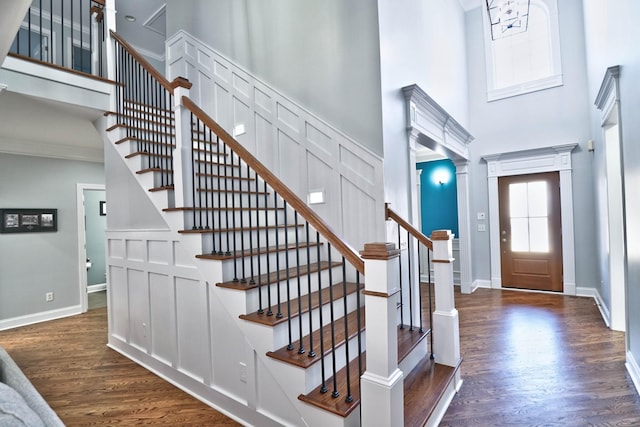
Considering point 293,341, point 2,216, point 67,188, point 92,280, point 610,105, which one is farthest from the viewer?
point 92,280

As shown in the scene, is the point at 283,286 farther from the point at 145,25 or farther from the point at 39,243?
the point at 145,25

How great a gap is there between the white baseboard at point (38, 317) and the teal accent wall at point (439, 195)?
6.15 meters

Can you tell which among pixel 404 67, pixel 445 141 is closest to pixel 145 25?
pixel 404 67

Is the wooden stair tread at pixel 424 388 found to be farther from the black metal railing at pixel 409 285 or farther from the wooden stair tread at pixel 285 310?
the wooden stair tread at pixel 285 310

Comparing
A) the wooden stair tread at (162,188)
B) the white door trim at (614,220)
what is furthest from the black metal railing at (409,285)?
the white door trim at (614,220)

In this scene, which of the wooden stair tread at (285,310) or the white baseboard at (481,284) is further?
the white baseboard at (481,284)

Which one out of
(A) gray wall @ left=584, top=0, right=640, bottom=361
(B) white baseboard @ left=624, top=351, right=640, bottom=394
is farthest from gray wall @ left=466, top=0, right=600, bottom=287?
(B) white baseboard @ left=624, top=351, right=640, bottom=394

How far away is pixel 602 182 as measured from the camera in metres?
4.01

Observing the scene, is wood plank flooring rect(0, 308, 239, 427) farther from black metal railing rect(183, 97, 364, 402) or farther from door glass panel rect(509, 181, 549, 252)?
door glass panel rect(509, 181, 549, 252)

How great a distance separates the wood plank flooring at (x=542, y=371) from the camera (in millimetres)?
2168

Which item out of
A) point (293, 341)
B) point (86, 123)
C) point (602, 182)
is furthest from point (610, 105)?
point (86, 123)

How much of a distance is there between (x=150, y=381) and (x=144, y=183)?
172 cm

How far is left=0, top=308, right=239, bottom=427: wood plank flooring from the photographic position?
2.26 m

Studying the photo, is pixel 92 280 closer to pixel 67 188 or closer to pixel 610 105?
pixel 67 188
